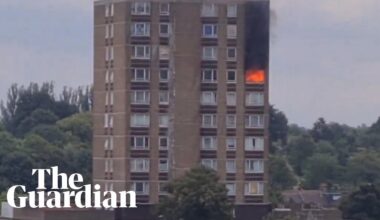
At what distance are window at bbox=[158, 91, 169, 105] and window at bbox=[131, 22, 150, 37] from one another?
3.26m

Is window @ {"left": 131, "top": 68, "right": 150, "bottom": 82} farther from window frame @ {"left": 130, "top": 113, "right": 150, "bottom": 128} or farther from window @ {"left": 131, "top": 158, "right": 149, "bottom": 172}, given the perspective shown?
window @ {"left": 131, "top": 158, "right": 149, "bottom": 172}

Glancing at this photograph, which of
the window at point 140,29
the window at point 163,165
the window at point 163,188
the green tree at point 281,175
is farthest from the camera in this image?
the green tree at point 281,175

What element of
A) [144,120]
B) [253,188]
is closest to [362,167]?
[253,188]

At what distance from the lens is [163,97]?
110000 mm

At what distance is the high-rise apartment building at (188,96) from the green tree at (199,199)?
392 inches

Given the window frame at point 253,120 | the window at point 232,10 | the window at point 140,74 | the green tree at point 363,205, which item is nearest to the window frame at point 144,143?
the window at point 140,74

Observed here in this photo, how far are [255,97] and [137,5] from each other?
8.24 meters

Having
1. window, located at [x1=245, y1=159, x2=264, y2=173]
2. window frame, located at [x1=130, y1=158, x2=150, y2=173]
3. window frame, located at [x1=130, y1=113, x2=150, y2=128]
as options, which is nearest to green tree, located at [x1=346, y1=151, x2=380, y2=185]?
window, located at [x1=245, y1=159, x2=264, y2=173]

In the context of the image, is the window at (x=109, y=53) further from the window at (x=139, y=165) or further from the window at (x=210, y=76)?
the window at (x=139, y=165)

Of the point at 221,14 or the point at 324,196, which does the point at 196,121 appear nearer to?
the point at 221,14

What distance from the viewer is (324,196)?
152 m

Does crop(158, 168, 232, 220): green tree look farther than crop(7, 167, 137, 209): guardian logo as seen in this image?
No

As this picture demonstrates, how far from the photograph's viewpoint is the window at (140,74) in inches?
4326

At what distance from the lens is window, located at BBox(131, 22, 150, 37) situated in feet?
359
